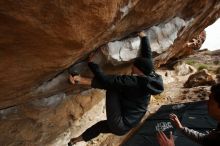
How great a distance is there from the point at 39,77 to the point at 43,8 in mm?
1660

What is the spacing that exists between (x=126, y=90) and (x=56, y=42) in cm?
114

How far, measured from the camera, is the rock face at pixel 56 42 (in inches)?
112

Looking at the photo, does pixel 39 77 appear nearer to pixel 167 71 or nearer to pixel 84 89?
pixel 84 89

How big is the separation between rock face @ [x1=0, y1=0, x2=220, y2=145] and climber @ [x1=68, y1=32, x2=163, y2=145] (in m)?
0.36

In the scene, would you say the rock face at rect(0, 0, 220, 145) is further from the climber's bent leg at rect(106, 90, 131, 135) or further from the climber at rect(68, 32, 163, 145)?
the climber's bent leg at rect(106, 90, 131, 135)

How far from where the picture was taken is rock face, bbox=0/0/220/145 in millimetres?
2842

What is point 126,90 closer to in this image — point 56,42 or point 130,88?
point 130,88

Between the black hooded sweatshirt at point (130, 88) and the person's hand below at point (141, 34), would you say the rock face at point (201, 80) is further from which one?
the black hooded sweatshirt at point (130, 88)

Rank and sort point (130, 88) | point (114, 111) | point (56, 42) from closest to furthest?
point (56, 42), point (130, 88), point (114, 111)

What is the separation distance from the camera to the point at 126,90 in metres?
3.99

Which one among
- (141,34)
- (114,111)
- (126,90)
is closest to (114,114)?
(114,111)

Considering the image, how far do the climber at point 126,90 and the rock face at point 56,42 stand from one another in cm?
36

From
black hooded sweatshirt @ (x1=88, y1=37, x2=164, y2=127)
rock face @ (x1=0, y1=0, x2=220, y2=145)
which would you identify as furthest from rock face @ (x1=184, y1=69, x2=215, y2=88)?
black hooded sweatshirt @ (x1=88, y1=37, x2=164, y2=127)

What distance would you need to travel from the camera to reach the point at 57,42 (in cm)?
328
